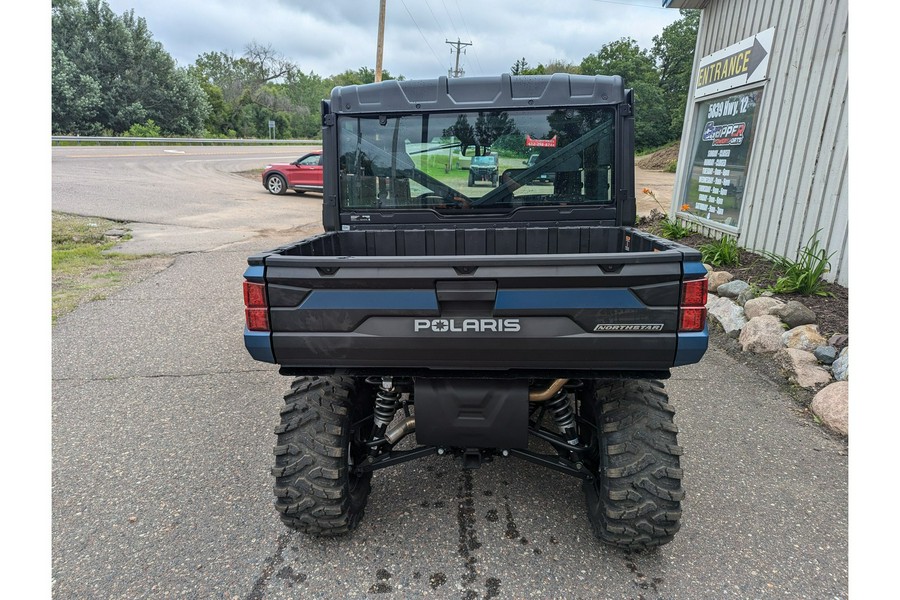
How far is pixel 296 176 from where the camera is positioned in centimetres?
1734

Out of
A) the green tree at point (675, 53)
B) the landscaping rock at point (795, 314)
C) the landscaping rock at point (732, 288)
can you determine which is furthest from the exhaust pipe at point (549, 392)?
the green tree at point (675, 53)

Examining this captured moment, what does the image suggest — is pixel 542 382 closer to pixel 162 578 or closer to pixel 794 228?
pixel 162 578

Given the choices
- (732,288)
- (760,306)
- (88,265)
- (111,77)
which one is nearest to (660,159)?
(732,288)

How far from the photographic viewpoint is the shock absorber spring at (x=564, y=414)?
2502mm

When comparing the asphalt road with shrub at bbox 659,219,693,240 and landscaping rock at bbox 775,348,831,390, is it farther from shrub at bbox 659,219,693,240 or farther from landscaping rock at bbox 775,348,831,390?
shrub at bbox 659,219,693,240

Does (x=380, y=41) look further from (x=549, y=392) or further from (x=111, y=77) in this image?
(x=111, y=77)

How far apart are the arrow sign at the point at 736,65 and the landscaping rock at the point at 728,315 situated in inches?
129

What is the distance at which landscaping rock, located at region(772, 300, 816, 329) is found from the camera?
180 inches

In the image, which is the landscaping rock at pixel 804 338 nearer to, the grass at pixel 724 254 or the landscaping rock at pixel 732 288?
the landscaping rock at pixel 732 288

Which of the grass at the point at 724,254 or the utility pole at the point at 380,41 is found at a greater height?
the utility pole at the point at 380,41

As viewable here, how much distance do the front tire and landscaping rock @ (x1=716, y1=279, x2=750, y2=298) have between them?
1518cm

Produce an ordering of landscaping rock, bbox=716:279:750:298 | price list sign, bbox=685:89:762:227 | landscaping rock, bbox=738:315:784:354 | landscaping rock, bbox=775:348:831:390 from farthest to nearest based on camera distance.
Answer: price list sign, bbox=685:89:762:227, landscaping rock, bbox=716:279:750:298, landscaping rock, bbox=738:315:784:354, landscaping rock, bbox=775:348:831:390

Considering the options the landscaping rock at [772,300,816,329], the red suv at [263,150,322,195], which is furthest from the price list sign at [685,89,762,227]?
the red suv at [263,150,322,195]

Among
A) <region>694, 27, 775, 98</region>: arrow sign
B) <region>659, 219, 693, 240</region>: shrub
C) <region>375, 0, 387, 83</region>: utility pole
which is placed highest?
<region>375, 0, 387, 83</region>: utility pole
